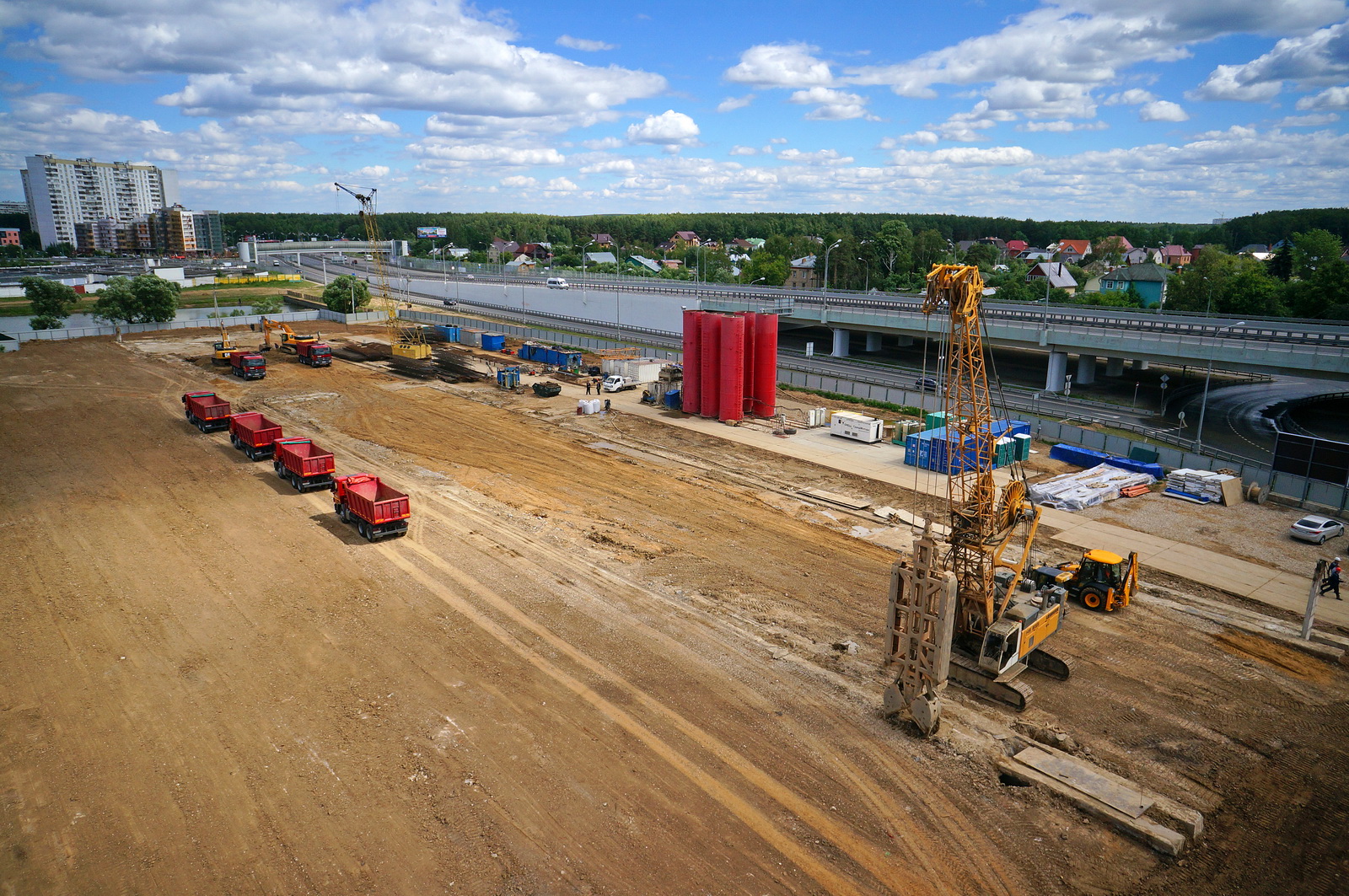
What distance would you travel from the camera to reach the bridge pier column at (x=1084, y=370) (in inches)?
2535

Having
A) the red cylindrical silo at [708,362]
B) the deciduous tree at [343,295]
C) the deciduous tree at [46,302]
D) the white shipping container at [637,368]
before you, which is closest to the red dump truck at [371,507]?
the red cylindrical silo at [708,362]

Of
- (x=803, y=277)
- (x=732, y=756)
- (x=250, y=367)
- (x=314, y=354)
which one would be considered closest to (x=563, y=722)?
(x=732, y=756)

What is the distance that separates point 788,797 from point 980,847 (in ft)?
12.7

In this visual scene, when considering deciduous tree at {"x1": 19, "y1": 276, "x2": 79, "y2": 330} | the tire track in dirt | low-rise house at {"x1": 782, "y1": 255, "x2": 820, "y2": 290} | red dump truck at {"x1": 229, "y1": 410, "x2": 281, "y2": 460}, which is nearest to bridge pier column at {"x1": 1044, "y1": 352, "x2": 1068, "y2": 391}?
the tire track in dirt

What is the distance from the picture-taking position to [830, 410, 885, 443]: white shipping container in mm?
46125

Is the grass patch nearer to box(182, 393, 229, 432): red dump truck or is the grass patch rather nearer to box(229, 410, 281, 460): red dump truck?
box(229, 410, 281, 460): red dump truck

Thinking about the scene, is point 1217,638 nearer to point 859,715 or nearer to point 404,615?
point 859,715

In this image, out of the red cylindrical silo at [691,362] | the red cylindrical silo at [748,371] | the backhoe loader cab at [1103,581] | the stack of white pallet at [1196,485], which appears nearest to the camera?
the backhoe loader cab at [1103,581]

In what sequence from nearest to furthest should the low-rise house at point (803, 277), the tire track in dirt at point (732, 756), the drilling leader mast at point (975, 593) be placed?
the tire track in dirt at point (732, 756), the drilling leader mast at point (975, 593), the low-rise house at point (803, 277)

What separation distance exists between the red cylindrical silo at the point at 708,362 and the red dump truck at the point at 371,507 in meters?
24.6

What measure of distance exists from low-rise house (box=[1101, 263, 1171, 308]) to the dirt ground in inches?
3828

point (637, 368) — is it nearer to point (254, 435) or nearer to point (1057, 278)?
point (254, 435)

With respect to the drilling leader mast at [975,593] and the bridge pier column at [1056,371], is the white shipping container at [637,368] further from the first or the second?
the drilling leader mast at [975,593]

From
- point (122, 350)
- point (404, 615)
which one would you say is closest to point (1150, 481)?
point (404, 615)
